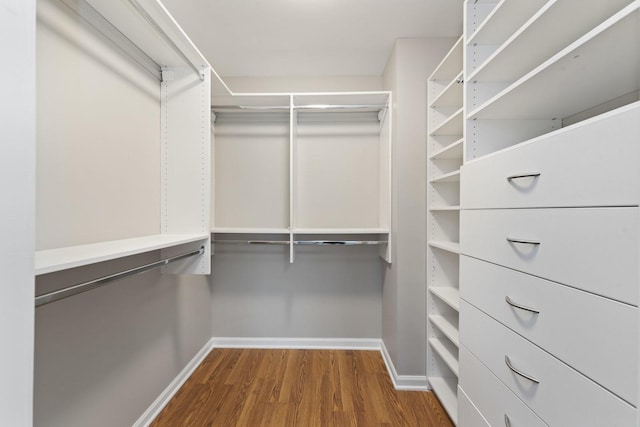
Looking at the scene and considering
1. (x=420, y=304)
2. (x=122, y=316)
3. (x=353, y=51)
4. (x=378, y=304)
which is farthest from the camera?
(x=378, y=304)

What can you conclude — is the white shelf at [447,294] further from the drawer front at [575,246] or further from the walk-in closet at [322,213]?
the drawer front at [575,246]

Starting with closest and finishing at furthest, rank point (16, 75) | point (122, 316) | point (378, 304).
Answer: point (16, 75) < point (122, 316) < point (378, 304)

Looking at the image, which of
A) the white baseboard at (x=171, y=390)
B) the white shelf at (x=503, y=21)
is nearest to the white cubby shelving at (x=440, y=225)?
the white shelf at (x=503, y=21)

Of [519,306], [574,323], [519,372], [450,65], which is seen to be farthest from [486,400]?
[450,65]

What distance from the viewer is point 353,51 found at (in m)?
2.18

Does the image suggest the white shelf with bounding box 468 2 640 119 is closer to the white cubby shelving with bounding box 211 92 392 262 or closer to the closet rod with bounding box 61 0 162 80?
the white cubby shelving with bounding box 211 92 392 262

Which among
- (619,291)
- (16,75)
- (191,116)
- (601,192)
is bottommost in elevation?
(619,291)

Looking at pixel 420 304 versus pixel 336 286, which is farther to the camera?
pixel 336 286

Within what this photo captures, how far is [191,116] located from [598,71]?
1872mm

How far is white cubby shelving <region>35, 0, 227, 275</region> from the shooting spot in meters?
1.05

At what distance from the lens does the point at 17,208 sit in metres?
0.57

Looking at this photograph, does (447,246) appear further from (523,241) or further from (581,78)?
A: (581,78)

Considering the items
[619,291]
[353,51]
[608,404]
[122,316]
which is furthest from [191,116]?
[608,404]

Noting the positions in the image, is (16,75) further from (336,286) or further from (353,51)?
(336,286)
